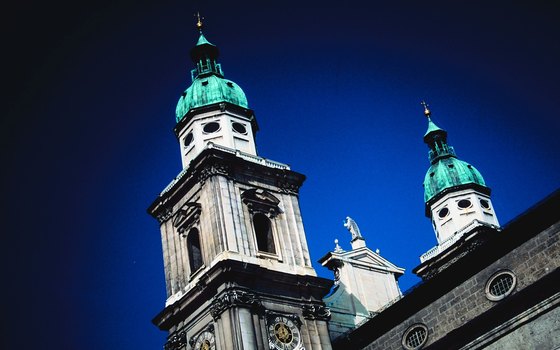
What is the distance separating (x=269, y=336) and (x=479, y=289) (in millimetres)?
9188

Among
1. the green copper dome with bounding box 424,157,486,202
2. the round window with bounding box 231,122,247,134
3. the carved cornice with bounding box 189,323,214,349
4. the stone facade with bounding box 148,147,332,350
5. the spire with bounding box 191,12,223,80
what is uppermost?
the spire with bounding box 191,12,223,80

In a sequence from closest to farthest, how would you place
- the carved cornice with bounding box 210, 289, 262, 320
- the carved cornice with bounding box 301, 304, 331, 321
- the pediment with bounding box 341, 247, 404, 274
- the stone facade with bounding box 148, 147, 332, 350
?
the carved cornice with bounding box 210, 289, 262, 320
the stone facade with bounding box 148, 147, 332, 350
the carved cornice with bounding box 301, 304, 331, 321
the pediment with bounding box 341, 247, 404, 274

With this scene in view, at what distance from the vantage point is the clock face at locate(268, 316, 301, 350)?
1431 inches

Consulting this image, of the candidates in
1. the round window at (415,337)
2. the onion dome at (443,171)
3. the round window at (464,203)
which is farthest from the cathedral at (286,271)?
the onion dome at (443,171)

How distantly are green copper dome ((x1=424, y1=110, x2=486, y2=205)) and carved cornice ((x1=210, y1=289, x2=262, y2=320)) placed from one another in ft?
71.2

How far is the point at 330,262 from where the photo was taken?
46.3 metres

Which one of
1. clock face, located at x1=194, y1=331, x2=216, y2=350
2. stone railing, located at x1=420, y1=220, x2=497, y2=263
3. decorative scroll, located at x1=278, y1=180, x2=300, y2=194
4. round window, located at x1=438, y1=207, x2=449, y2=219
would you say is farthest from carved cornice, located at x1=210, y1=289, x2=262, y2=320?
round window, located at x1=438, y1=207, x2=449, y2=219

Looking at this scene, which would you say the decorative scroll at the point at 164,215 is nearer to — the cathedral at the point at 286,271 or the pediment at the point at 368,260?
the cathedral at the point at 286,271

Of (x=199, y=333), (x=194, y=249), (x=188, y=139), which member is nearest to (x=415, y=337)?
(x=199, y=333)

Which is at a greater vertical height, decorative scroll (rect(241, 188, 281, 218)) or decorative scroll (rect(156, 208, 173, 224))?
decorative scroll (rect(156, 208, 173, 224))

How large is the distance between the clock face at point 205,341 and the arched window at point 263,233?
205 inches

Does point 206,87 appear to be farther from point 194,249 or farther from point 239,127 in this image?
point 194,249

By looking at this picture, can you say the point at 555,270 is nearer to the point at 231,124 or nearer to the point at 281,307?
the point at 281,307

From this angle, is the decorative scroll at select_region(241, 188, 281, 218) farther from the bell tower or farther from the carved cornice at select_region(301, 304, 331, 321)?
the carved cornice at select_region(301, 304, 331, 321)
